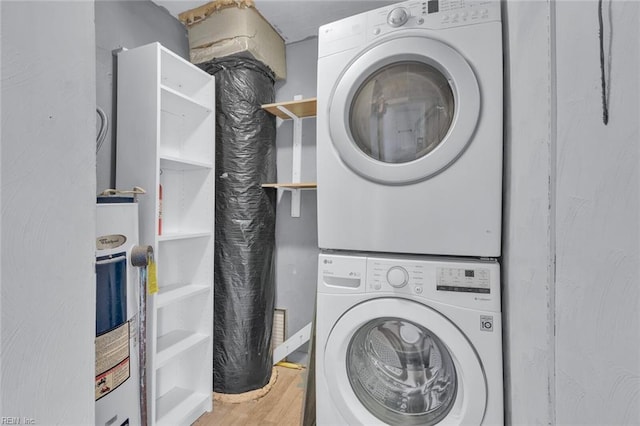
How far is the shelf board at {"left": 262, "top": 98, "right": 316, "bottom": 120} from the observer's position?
171cm

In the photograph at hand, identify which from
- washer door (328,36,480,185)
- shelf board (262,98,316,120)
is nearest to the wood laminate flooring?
washer door (328,36,480,185)

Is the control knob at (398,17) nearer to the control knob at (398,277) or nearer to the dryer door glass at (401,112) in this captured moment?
the dryer door glass at (401,112)

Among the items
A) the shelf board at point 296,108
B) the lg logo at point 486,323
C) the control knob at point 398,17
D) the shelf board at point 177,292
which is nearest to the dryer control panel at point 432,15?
the control knob at point 398,17

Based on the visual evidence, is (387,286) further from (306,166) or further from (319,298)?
(306,166)

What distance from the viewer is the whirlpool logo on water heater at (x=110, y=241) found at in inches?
41.6

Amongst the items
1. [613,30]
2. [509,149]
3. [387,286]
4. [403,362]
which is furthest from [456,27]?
[403,362]

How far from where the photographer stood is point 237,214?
5.72ft

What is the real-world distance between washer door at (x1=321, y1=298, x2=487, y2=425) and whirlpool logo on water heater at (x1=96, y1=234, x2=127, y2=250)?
89cm

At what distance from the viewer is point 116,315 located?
1.10m

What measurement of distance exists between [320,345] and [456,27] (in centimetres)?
125

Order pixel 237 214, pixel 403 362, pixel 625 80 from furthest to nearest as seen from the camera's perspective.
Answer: pixel 237 214 < pixel 403 362 < pixel 625 80

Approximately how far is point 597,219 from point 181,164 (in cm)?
165

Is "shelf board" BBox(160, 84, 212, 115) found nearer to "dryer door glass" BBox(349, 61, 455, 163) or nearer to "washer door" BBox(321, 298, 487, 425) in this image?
"dryer door glass" BBox(349, 61, 455, 163)

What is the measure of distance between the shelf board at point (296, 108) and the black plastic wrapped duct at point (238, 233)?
0.35 ft
